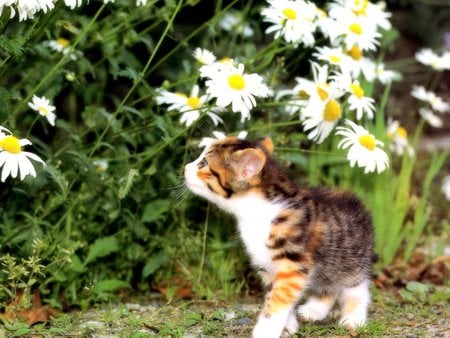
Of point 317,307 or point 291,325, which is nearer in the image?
point 291,325

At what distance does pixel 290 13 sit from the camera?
448 centimetres

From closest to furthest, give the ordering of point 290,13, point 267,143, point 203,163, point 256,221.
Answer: point 256,221
point 203,163
point 267,143
point 290,13

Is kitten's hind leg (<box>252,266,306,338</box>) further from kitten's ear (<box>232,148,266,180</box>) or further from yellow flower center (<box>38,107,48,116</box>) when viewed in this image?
yellow flower center (<box>38,107,48,116</box>)

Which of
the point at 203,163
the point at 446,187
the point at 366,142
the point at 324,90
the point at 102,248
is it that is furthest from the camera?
the point at 446,187

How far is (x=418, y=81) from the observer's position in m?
7.66

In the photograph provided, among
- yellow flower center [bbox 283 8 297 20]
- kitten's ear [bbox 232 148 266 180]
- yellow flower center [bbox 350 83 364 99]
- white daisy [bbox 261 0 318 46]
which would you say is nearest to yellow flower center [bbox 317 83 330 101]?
yellow flower center [bbox 350 83 364 99]

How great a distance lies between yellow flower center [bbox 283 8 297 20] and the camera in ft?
14.7

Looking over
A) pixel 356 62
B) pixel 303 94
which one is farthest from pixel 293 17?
pixel 356 62

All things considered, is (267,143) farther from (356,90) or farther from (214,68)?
(356,90)

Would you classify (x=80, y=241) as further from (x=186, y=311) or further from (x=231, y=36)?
(x=231, y=36)

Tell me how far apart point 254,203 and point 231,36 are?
7.24 ft

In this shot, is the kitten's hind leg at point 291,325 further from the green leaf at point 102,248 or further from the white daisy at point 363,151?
the green leaf at point 102,248

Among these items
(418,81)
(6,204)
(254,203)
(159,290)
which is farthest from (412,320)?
(418,81)

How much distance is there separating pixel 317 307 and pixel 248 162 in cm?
86
